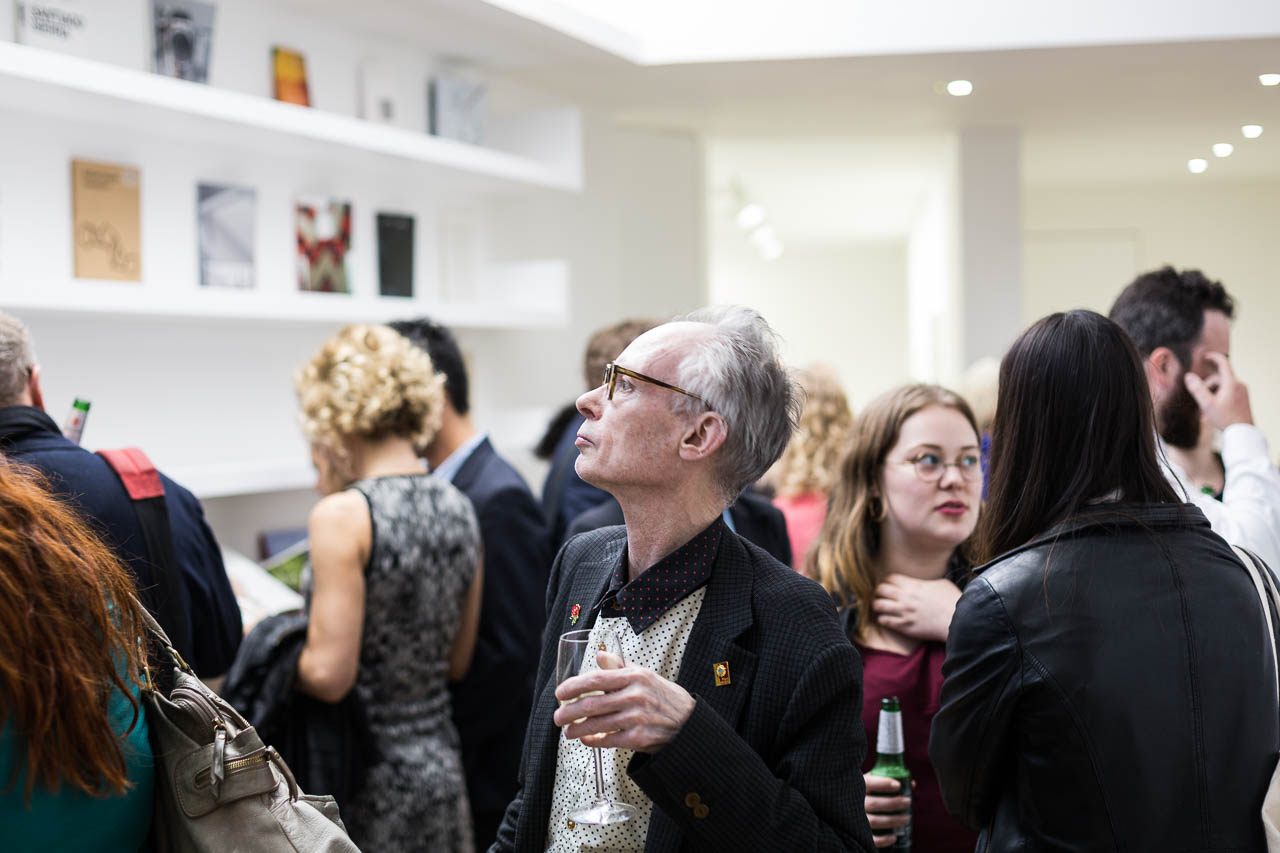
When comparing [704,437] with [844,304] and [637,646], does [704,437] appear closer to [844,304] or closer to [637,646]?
[637,646]

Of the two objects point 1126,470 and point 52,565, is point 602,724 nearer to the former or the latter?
point 52,565

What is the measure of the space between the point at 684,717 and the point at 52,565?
2.44ft

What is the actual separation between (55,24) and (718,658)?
2763 mm

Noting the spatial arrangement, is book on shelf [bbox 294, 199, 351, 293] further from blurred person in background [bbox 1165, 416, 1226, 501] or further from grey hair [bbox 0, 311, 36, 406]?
blurred person in background [bbox 1165, 416, 1226, 501]

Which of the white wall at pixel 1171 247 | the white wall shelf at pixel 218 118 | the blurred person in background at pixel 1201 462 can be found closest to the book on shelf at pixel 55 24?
the white wall shelf at pixel 218 118

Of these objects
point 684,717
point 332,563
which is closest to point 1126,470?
point 684,717

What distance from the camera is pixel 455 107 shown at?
4.98 metres

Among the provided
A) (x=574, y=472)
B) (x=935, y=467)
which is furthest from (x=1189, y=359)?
(x=574, y=472)

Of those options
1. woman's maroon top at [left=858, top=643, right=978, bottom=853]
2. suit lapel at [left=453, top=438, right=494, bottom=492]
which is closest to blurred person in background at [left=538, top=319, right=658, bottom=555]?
suit lapel at [left=453, top=438, right=494, bottom=492]

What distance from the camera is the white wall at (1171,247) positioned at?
34.0 ft

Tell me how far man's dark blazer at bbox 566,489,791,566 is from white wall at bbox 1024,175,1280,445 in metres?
8.25

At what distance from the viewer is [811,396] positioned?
3.78m

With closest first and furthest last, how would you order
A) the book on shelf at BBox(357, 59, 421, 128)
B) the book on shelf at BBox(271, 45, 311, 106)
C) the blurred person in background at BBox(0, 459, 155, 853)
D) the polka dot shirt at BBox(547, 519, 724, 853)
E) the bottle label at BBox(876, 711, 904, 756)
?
the blurred person in background at BBox(0, 459, 155, 853) → the polka dot shirt at BBox(547, 519, 724, 853) → the bottle label at BBox(876, 711, 904, 756) → the book on shelf at BBox(271, 45, 311, 106) → the book on shelf at BBox(357, 59, 421, 128)

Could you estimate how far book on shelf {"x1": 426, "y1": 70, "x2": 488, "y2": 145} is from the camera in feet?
16.1
